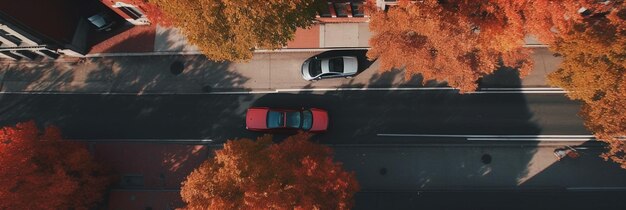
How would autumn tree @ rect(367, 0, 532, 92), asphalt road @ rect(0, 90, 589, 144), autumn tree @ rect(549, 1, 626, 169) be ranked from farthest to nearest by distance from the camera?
asphalt road @ rect(0, 90, 589, 144)
autumn tree @ rect(367, 0, 532, 92)
autumn tree @ rect(549, 1, 626, 169)

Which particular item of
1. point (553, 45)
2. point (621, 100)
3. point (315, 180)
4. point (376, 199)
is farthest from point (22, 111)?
point (621, 100)

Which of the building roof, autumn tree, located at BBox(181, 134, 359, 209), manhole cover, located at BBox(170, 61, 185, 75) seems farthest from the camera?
manhole cover, located at BBox(170, 61, 185, 75)

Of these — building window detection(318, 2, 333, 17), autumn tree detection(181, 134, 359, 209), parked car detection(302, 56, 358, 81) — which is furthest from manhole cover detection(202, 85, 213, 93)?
building window detection(318, 2, 333, 17)

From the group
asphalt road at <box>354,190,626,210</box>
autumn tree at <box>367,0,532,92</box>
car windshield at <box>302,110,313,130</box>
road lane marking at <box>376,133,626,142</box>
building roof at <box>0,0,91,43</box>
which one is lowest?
asphalt road at <box>354,190,626,210</box>

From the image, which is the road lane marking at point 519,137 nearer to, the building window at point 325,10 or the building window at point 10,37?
the building window at point 325,10

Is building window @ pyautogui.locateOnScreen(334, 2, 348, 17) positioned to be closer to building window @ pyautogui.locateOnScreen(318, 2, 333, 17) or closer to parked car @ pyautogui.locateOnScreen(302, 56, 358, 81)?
building window @ pyautogui.locateOnScreen(318, 2, 333, 17)

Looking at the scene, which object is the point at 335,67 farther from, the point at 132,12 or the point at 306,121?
the point at 132,12

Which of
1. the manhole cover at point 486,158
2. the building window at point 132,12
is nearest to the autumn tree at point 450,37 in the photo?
the manhole cover at point 486,158

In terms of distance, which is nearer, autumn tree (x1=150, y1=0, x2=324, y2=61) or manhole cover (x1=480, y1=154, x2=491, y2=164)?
autumn tree (x1=150, y1=0, x2=324, y2=61)

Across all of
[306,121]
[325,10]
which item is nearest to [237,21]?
[325,10]
